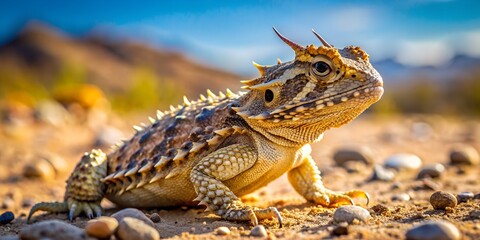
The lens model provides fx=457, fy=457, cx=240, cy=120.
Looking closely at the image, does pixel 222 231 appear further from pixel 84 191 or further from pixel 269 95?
pixel 84 191

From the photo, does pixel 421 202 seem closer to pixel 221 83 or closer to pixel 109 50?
pixel 221 83

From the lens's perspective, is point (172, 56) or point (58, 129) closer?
point (58, 129)

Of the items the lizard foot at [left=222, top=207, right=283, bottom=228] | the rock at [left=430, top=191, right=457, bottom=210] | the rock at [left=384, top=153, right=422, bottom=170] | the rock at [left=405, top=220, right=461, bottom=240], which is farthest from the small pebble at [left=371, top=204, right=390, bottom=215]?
the rock at [left=384, top=153, right=422, bottom=170]

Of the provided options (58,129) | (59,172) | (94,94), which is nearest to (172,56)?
(94,94)

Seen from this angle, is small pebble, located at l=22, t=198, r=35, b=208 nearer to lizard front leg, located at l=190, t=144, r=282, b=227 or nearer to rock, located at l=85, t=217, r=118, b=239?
lizard front leg, located at l=190, t=144, r=282, b=227

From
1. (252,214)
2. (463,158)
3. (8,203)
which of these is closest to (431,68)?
(463,158)

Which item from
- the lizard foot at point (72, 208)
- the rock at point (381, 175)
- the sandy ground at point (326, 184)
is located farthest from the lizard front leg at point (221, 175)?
the rock at point (381, 175)
